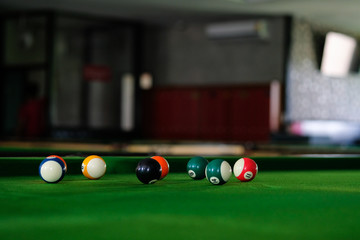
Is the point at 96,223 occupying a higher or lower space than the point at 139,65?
lower

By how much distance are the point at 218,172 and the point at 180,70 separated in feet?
28.6

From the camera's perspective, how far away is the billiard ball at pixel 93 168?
2.35 meters

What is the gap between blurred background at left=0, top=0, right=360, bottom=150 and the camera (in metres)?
9.36

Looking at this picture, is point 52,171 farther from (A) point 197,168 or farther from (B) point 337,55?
(B) point 337,55

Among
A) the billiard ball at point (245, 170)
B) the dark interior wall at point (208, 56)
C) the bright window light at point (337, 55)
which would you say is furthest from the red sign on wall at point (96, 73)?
the billiard ball at point (245, 170)

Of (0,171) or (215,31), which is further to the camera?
(215,31)

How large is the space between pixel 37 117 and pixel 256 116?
162 inches

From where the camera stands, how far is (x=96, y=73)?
34.4 feet

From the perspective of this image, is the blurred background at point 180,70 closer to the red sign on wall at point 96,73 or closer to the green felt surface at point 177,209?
the red sign on wall at point 96,73

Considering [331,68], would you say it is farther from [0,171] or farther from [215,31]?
[0,171]

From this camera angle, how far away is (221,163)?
2182 millimetres

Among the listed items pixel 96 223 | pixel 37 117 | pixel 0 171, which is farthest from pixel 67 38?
pixel 96 223

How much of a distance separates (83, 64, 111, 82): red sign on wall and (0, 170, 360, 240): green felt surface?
26.7 ft

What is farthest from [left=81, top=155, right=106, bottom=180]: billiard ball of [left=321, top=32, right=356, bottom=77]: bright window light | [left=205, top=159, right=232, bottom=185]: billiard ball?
[left=321, top=32, right=356, bottom=77]: bright window light
